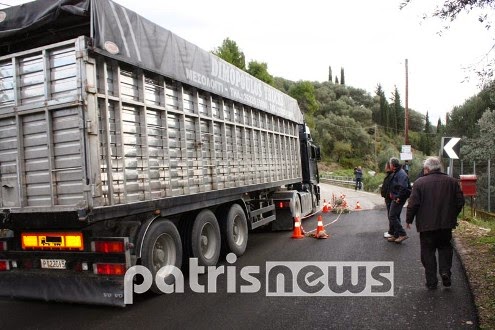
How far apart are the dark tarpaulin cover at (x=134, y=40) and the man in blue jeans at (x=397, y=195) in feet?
11.9

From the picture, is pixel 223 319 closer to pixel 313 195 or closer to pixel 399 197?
pixel 399 197

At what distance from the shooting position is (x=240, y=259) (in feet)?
25.1

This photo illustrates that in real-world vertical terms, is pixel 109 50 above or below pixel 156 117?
above

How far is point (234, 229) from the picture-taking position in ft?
26.0

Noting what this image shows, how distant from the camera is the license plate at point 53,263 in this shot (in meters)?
4.93

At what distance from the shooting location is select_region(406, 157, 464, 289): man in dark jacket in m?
5.34

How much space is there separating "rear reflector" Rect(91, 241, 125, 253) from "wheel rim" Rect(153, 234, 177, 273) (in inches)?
29.5

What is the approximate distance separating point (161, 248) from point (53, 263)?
4.30ft

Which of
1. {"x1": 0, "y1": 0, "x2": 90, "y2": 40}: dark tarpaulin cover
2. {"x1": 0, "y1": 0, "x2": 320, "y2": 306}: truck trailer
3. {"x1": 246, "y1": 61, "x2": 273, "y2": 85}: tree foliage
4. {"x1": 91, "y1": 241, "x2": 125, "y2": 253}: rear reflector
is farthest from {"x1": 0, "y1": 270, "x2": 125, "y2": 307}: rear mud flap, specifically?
{"x1": 246, "y1": 61, "x2": 273, "y2": 85}: tree foliage

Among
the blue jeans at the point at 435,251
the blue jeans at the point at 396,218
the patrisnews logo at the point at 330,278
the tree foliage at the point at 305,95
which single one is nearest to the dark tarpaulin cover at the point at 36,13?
the patrisnews logo at the point at 330,278

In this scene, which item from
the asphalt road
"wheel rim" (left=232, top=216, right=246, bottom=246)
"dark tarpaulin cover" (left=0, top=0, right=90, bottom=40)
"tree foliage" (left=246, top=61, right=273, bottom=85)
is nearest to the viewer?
the asphalt road

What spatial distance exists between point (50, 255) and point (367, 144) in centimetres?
6501

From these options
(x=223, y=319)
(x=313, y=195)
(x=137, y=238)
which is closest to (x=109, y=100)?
(x=137, y=238)

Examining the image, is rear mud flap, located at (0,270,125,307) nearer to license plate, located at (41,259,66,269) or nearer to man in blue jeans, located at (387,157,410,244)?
license plate, located at (41,259,66,269)
